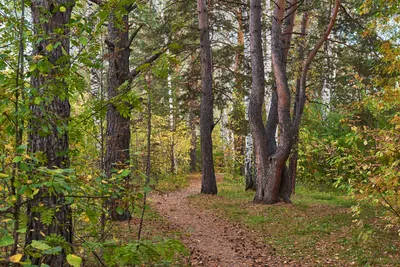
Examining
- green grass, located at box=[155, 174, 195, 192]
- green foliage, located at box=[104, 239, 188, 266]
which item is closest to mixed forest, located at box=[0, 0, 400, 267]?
green foliage, located at box=[104, 239, 188, 266]

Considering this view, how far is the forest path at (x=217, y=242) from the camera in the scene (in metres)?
6.60

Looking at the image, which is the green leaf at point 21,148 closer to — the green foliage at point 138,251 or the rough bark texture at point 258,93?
the green foliage at point 138,251

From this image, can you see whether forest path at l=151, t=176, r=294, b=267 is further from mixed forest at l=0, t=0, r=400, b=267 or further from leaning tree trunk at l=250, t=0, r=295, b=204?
leaning tree trunk at l=250, t=0, r=295, b=204

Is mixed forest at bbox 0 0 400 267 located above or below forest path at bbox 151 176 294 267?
above

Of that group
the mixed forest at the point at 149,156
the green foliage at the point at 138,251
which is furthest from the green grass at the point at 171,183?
the green foliage at the point at 138,251

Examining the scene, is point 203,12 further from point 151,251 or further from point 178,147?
point 151,251

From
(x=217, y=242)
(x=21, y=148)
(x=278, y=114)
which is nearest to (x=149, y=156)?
(x=217, y=242)

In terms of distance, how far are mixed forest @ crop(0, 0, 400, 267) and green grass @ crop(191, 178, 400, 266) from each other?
44 mm

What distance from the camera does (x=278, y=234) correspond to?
8234mm

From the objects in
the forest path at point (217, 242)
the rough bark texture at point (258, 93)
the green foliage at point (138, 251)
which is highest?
the rough bark texture at point (258, 93)

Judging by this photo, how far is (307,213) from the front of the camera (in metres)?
9.93

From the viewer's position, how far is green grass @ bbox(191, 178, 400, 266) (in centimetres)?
629

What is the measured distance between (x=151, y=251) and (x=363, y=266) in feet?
16.4

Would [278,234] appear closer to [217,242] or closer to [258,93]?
[217,242]
